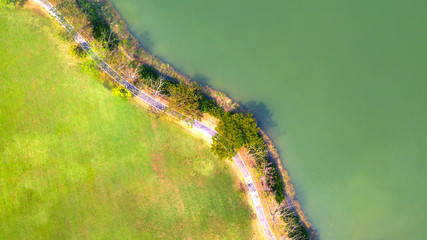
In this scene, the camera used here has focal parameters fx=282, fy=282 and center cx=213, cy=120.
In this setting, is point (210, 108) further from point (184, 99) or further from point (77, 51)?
point (77, 51)

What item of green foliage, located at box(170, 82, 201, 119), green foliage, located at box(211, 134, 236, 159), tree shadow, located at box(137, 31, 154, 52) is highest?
tree shadow, located at box(137, 31, 154, 52)

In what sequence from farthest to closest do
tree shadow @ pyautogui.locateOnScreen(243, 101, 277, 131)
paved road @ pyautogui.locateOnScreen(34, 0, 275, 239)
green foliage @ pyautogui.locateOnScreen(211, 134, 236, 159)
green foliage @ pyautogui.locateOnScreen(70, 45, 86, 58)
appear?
1. tree shadow @ pyautogui.locateOnScreen(243, 101, 277, 131)
2. green foliage @ pyautogui.locateOnScreen(70, 45, 86, 58)
3. paved road @ pyautogui.locateOnScreen(34, 0, 275, 239)
4. green foliage @ pyautogui.locateOnScreen(211, 134, 236, 159)

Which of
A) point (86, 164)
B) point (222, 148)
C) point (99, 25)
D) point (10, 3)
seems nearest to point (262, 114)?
point (222, 148)

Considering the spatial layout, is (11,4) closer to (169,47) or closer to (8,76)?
(8,76)

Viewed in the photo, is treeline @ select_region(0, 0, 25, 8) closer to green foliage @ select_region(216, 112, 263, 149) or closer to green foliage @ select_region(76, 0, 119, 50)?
green foliage @ select_region(76, 0, 119, 50)

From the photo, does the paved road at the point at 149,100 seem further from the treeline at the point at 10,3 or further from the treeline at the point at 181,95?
the treeline at the point at 10,3

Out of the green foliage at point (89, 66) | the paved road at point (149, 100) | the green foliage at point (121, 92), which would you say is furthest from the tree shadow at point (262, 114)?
the green foliage at point (89, 66)

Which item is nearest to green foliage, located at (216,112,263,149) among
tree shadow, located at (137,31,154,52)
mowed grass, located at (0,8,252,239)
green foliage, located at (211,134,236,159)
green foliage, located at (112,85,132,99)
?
green foliage, located at (211,134,236,159)
